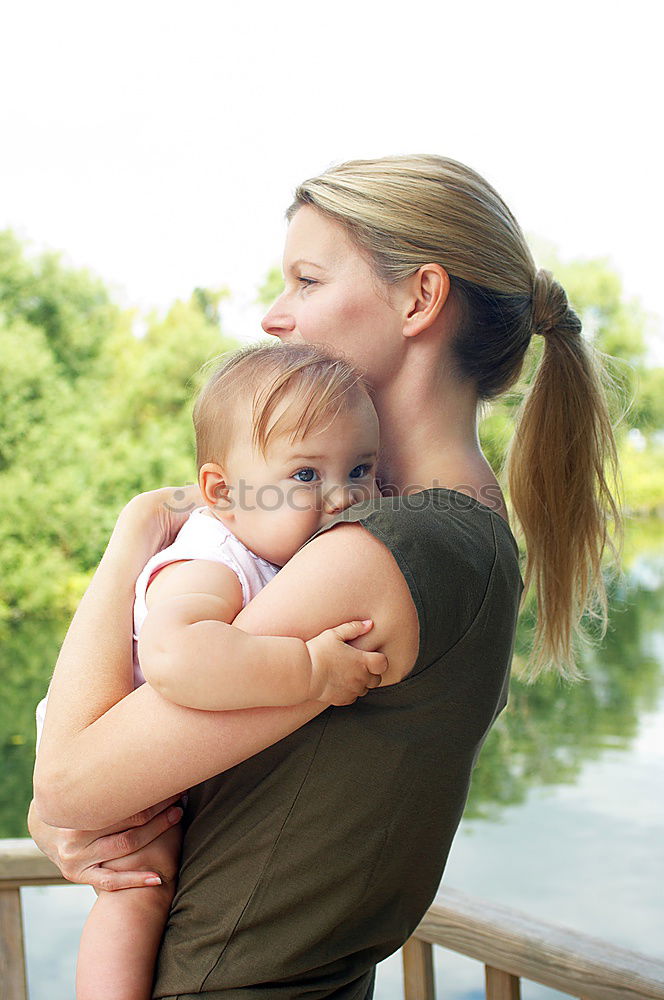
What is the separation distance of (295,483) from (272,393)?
0.10m

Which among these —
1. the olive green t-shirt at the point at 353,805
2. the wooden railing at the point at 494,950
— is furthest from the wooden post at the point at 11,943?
the olive green t-shirt at the point at 353,805

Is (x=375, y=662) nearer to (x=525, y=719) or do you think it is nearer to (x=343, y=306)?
(x=343, y=306)

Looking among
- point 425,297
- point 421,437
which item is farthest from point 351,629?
point 425,297

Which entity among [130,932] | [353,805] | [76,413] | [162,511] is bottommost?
[76,413]

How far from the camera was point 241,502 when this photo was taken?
43.9 inches

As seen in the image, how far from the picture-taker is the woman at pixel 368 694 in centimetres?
94

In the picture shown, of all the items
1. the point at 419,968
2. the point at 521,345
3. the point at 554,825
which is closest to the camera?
the point at 521,345

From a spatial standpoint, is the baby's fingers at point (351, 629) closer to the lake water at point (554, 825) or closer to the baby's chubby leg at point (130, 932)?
the baby's chubby leg at point (130, 932)

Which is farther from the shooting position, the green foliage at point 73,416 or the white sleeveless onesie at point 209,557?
the green foliage at point 73,416

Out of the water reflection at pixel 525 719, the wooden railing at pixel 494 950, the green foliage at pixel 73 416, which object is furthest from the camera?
the green foliage at pixel 73 416

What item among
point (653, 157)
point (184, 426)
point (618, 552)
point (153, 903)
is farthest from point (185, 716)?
point (653, 157)

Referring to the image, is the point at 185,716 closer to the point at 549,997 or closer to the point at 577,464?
the point at 577,464

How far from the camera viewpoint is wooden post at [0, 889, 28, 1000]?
1684mm

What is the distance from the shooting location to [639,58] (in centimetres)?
2292
